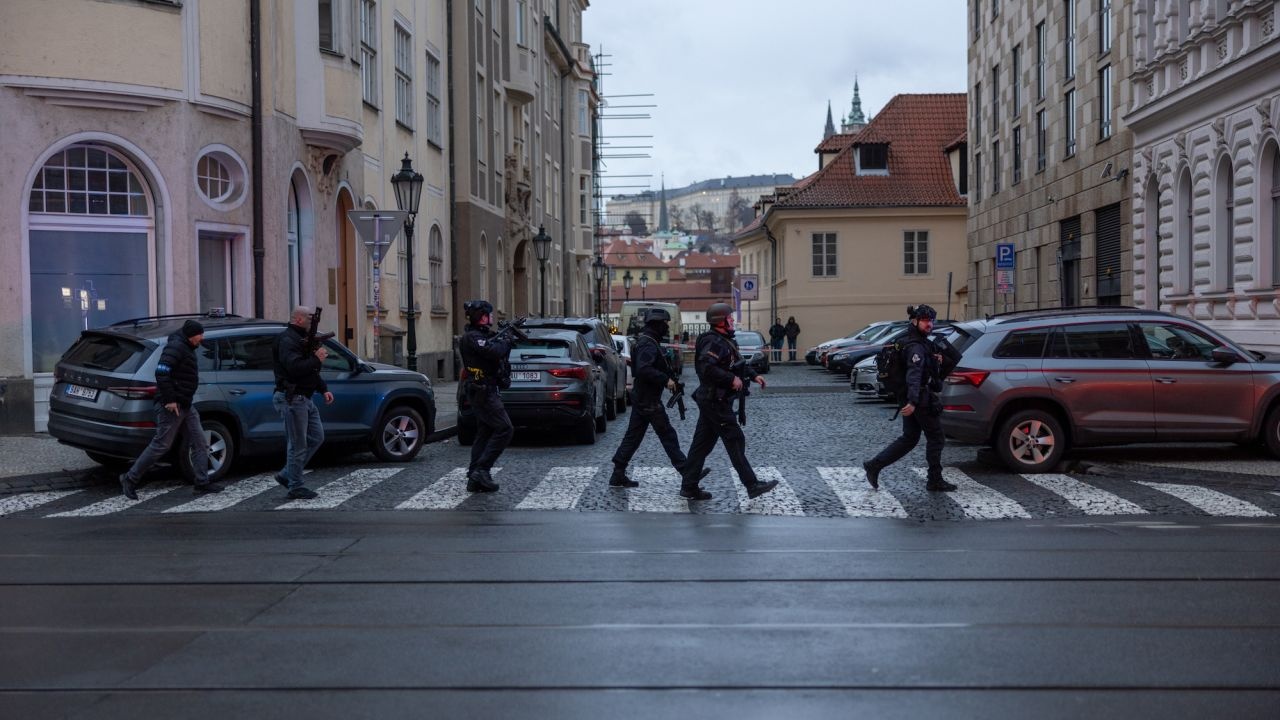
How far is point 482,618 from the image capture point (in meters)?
7.24

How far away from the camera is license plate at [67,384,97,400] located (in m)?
13.5

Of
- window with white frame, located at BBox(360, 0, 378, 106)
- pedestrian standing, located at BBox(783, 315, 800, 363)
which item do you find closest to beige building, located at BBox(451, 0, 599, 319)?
window with white frame, located at BBox(360, 0, 378, 106)

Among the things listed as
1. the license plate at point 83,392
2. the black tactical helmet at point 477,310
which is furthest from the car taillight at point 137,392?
the black tactical helmet at point 477,310

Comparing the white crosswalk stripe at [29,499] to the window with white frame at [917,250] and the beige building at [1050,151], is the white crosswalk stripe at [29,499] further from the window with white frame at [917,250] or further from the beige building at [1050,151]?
the window with white frame at [917,250]

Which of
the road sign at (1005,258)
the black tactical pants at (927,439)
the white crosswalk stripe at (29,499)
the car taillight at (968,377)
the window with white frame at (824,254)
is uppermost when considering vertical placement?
the window with white frame at (824,254)

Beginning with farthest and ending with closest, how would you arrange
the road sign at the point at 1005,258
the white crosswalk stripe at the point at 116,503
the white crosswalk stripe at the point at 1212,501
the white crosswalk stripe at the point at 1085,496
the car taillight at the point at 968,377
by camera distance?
the road sign at the point at 1005,258 → the car taillight at the point at 968,377 → the white crosswalk stripe at the point at 116,503 → the white crosswalk stripe at the point at 1085,496 → the white crosswalk stripe at the point at 1212,501

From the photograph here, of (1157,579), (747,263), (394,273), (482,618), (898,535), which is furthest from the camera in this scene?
(747,263)

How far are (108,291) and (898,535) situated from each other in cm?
1299

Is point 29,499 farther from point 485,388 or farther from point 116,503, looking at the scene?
point 485,388

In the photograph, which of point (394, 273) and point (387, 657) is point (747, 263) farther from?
point (387, 657)

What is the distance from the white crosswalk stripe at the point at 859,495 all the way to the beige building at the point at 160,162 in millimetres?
9979

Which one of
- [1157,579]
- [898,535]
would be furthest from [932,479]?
[1157,579]

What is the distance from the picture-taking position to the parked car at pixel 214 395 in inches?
525

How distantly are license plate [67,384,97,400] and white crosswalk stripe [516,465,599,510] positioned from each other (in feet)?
14.5
